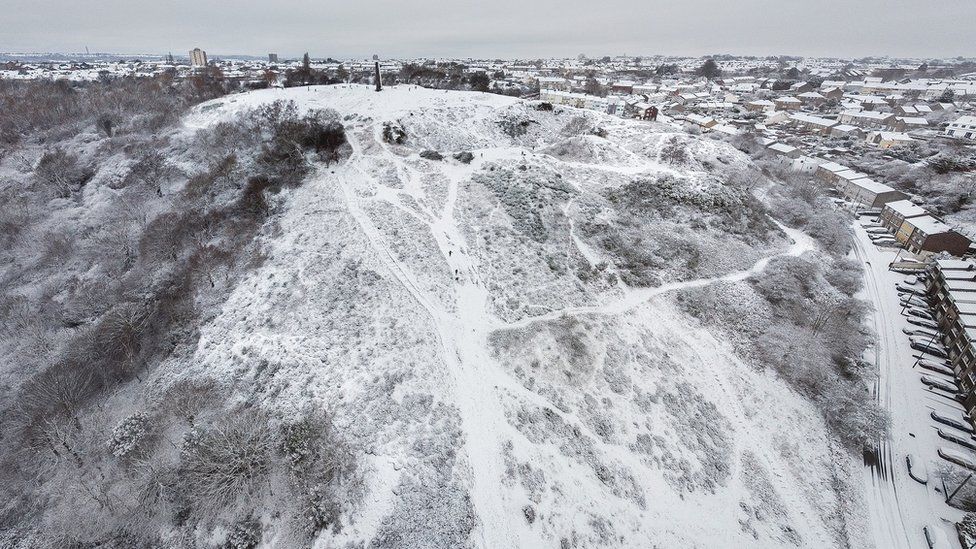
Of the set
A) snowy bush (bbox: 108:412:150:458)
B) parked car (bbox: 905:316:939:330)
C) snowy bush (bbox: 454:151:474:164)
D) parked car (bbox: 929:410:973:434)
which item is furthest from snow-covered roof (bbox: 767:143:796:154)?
snowy bush (bbox: 108:412:150:458)

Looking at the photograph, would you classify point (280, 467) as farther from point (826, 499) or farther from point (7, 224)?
point (7, 224)

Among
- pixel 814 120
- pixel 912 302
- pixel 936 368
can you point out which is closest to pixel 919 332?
pixel 936 368

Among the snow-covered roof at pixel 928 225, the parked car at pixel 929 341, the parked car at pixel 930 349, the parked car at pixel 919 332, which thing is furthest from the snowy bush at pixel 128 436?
the snow-covered roof at pixel 928 225

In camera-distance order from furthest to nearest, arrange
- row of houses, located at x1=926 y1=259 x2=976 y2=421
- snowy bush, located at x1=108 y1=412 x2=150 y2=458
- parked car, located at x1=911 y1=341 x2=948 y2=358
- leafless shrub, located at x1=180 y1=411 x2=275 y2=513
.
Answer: parked car, located at x1=911 y1=341 x2=948 y2=358
row of houses, located at x1=926 y1=259 x2=976 y2=421
snowy bush, located at x1=108 y1=412 x2=150 y2=458
leafless shrub, located at x1=180 y1=411 x2=275 y2=513

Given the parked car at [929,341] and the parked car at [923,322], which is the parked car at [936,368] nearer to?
the parked car at [929,341]

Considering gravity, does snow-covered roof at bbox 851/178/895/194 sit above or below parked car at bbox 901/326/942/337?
above

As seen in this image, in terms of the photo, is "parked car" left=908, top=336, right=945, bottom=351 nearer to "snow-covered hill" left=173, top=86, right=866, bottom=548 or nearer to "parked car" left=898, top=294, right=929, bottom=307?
"parked car" left=898, top=294, right=929, bottom=307

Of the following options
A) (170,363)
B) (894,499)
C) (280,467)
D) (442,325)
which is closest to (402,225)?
(442,325)
